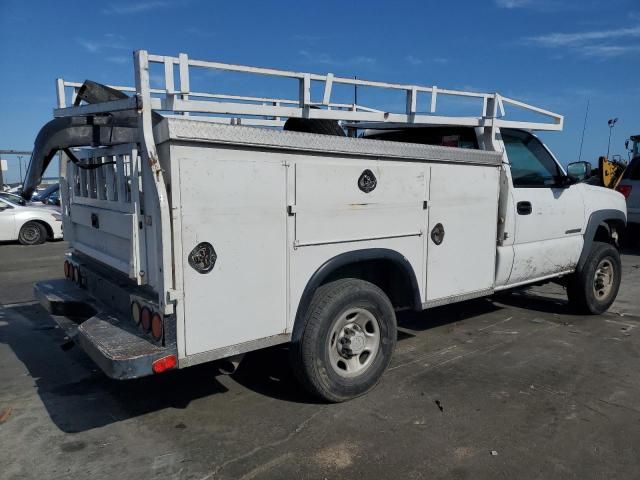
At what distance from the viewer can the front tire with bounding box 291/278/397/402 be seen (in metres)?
3.65

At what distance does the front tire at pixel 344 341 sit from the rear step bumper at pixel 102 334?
95 centimetres

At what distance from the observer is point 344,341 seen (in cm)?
390

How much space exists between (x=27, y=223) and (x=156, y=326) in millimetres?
12205

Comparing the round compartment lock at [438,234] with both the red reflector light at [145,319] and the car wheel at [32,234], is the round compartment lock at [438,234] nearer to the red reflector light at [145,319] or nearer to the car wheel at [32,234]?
the red reflector light at [145,319]

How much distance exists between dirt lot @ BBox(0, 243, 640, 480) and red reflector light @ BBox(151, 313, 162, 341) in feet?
2.29

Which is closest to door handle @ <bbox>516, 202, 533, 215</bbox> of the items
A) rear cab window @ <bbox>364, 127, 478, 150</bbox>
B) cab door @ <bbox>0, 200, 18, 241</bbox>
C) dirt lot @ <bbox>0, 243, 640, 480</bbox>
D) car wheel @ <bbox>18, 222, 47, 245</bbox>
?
rear cab window @ <bbox>364, 127, 478, 150</bbox>

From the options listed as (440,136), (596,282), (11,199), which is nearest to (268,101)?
(440,136)

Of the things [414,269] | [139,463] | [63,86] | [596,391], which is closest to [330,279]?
[414,269]

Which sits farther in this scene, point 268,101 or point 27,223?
point 27,223

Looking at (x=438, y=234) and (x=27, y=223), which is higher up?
(x=438, y=234)

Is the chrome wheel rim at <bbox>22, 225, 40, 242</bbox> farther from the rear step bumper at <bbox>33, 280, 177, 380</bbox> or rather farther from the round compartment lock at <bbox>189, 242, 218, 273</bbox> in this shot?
the round compartment lock at <bbox>189, 242, 218, 273</bbox>

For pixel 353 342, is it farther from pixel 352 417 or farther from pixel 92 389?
pixel 92 389

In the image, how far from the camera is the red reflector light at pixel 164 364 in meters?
3.06

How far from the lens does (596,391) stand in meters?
4.15
